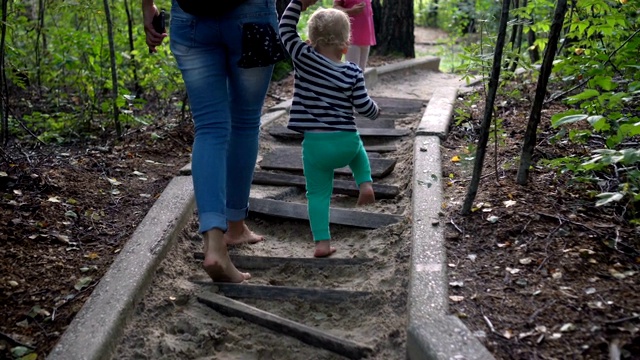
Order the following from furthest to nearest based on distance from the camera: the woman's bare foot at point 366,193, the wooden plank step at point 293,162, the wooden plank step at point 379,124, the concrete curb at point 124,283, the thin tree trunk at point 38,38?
1. the thin tree trunk at point 38,38
2. the wooden plank step at point 379,124
3. the wooden plank step at point 293,162
4. the woman's bare foot at point 366,193
5. the concrete curb at point 124,283

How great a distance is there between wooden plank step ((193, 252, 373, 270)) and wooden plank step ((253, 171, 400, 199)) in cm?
96

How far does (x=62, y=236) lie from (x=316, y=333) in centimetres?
173

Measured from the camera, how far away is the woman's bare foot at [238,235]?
12.7ft

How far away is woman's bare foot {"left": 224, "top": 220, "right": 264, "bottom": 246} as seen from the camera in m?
3.86

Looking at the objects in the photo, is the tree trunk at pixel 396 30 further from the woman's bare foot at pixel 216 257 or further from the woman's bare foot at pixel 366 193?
the woman's bare foot at pixel 216 257

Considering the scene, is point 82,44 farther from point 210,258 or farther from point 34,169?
point 210,258

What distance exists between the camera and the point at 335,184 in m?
4.71

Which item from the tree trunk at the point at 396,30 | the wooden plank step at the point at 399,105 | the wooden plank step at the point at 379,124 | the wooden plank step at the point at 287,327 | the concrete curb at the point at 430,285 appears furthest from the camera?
the tree trunk at the point at 396,30

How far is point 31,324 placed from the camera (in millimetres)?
3031

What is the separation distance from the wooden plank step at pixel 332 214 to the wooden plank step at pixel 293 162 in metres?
0.77

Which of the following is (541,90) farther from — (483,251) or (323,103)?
(323,103)

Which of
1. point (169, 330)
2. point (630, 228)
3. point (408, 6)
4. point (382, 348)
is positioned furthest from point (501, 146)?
point (408, 6)

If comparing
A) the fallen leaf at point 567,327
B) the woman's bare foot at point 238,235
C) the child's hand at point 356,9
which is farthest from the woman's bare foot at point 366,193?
the child's hand at point 356,9

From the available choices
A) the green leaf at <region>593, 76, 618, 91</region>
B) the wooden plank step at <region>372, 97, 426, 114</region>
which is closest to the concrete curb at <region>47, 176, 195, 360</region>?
the green leaf at <region>593, 76, 618, 91</region>
